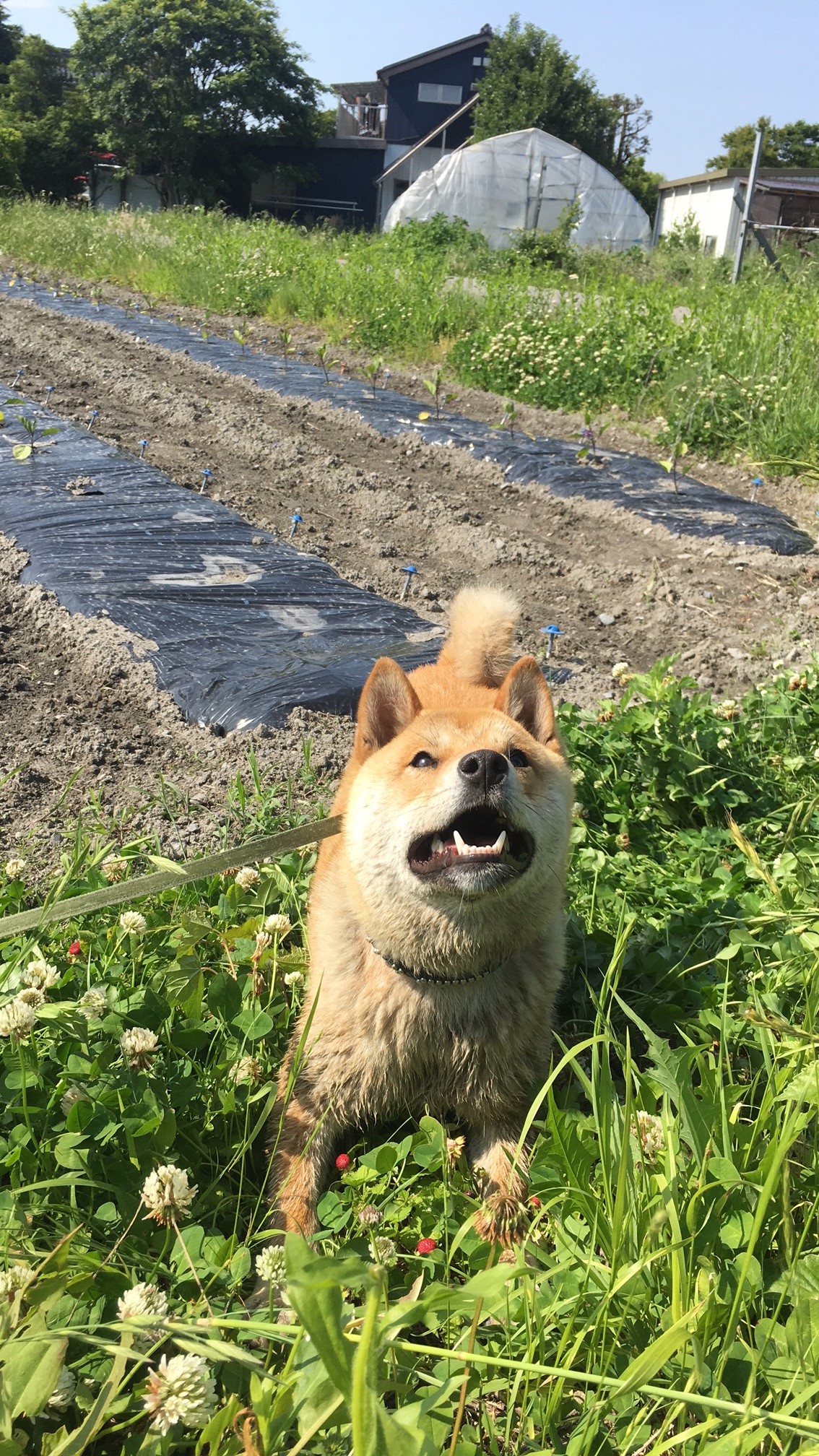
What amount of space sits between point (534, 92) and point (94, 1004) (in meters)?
40.4

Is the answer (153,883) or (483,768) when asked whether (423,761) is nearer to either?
(483,768)

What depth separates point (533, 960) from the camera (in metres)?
1.95

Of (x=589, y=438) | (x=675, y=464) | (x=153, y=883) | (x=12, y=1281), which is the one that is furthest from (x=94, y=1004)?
(x=589, y=438)

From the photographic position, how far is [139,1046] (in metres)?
1.70

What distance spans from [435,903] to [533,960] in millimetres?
362

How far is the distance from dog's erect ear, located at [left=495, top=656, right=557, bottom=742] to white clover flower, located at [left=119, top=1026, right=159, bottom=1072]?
95 centimetres

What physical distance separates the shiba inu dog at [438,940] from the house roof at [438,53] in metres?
43.8

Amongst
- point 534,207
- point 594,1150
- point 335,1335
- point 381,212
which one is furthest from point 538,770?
point 381,212

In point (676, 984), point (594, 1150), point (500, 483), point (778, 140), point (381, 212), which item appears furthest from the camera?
point (778, 140)

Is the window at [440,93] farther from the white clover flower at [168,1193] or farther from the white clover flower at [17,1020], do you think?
the white clover flower at [168,1193]

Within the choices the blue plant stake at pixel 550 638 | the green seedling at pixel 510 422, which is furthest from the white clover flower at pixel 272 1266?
the green seedling at pixel 510 422

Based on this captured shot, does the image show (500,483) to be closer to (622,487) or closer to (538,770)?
(622,487)

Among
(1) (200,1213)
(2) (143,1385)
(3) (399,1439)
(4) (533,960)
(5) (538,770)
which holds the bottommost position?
(1) (200,1213)

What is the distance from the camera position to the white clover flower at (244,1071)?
1897 millimetres
